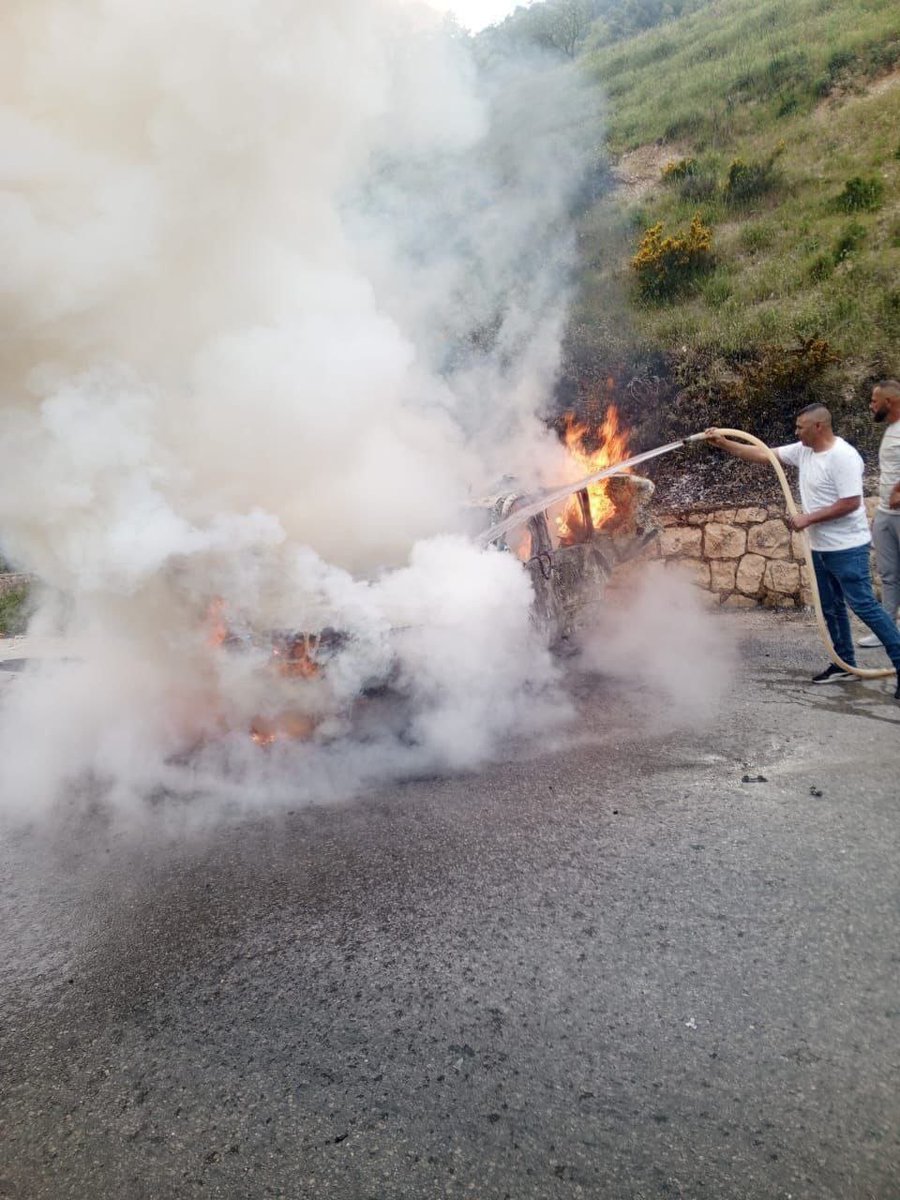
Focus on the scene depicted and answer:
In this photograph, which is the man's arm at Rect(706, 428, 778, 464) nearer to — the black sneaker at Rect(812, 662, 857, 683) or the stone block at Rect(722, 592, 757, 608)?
the black sneaker at Rect(812, 662, 857, 683)

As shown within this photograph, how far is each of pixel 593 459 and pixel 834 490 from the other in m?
3.92

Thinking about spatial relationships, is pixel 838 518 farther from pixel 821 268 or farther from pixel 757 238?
pixel 757 238

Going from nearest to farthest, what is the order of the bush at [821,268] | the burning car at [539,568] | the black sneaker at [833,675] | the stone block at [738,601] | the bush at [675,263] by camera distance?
the burning car at [539,568], the black sneaker at [833,675], the stone block at [738,601], the bush at [821,268], the bush at [675,263]

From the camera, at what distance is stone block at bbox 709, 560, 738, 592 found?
7580 mm

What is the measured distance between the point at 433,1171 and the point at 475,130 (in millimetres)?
→ 11701

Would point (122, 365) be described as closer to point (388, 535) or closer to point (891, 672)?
point (388, 535)

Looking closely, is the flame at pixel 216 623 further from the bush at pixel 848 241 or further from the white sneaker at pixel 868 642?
the bush at pixel 848 241

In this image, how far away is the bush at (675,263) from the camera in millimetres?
11906

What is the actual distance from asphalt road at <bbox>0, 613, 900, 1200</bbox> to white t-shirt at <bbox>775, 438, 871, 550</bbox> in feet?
4.07

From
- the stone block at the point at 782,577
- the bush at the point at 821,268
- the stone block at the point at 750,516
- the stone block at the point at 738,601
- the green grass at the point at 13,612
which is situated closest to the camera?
the stone block at the point at 782,577

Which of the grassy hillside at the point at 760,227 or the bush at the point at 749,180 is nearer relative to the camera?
the grassy hillside at the point at 760,227

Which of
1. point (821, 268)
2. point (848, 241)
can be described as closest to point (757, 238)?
point (848, 241)

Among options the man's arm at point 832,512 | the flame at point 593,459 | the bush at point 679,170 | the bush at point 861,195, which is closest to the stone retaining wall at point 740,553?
the flame at point 593,459

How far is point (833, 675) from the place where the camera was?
4922 mm
